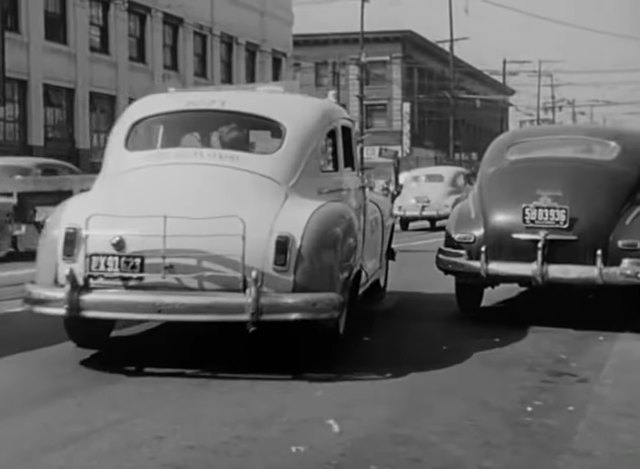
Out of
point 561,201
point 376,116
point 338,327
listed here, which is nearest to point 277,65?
point 376,116

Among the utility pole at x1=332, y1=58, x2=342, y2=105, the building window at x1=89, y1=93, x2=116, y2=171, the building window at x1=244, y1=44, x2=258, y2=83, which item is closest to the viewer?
the building window at x1=89, y1=93, x2=116, y2=171

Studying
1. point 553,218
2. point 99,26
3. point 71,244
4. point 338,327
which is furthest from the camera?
point 99,26

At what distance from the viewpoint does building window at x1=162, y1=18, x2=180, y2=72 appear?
1399 inches

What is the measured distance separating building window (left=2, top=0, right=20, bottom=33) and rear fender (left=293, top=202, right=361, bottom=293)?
21.8m

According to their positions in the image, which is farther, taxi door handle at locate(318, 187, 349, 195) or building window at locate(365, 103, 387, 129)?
building window at locate(365, 103, 387, 129)

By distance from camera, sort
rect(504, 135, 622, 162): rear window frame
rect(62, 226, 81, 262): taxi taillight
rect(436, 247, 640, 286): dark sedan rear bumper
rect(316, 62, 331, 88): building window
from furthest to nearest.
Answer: rect(316, 62, 331, 88): building window → rect(504, 135, 622, 162): rear window frame → rect(436, 247, 640, 286): dark sedan rear bumper → rect(62, 226, 81, 262): taxi taillight

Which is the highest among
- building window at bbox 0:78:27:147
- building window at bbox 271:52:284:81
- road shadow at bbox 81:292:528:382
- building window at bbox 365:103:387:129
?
building window at bbox 271:52:284:81

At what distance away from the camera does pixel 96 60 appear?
31.4m

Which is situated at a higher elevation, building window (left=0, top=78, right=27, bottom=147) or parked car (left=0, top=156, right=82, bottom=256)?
building window (left=0, top=78, right=27, bottom=147)

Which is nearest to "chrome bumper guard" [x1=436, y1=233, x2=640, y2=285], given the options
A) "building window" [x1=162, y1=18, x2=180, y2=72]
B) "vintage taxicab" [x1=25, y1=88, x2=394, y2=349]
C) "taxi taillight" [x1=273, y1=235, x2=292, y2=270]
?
"vintage taxicab" [x1=25, y1=88, x2=394, y2=349]

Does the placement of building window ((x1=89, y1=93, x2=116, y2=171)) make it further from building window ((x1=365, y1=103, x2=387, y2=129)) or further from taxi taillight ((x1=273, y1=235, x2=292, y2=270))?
building window ((x1=365, y1=103, x2=387, y2=129))

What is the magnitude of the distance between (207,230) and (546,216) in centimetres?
361

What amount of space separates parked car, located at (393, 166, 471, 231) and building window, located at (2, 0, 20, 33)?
11.4 meters

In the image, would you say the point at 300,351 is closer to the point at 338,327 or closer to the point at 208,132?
the point at 338,327
